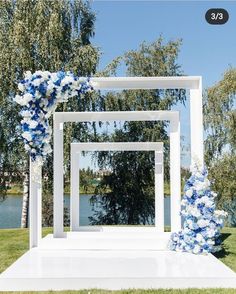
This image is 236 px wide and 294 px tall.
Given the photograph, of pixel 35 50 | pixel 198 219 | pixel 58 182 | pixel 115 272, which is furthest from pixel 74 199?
pixel 35 50

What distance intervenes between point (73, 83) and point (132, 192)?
23.4 feet

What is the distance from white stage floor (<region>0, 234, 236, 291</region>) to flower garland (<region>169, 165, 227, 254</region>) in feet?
0.59

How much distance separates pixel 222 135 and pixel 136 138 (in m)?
4.44

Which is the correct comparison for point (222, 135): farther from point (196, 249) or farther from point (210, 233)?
point (196, 249)

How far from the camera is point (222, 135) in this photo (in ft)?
59.2

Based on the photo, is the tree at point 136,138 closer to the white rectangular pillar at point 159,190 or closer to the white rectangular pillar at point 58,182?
the white rectangular pillar at point 159,190

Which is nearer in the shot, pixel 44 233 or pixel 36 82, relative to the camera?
pixel 36 82

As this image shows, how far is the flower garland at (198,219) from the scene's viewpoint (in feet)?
22.1

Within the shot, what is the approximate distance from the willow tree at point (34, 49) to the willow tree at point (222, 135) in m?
5.11

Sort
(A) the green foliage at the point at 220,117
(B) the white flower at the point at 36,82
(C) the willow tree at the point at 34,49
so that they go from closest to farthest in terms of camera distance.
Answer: (B) the white flower at the point at 36,82
(C) the willow tree at the point at 34,49
(A) the green foliage at the point at 220,117

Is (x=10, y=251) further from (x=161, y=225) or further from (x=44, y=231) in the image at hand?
(x=161, y=225)

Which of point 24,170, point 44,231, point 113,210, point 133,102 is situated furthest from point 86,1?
point 44,231

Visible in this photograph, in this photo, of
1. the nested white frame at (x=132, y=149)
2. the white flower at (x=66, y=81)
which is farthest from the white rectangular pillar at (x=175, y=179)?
the white flower at (x=66, y=81)

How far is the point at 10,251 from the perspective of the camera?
7.67m
